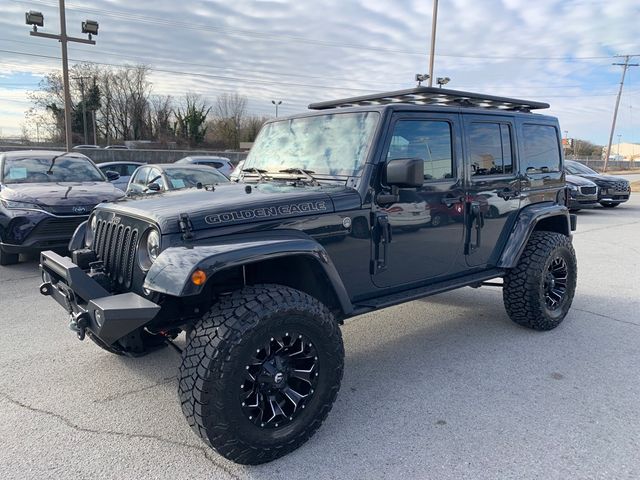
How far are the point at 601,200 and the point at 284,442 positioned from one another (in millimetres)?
16215

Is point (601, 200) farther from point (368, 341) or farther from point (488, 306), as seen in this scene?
point (368, 341)

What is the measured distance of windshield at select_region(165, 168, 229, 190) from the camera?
340 inches

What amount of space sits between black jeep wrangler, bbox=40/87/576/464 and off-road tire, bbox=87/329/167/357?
2 cm

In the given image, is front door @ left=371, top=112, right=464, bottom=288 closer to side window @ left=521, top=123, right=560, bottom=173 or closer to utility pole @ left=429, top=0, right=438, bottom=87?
side window @ left=521, top=123, right=560, bottom=173

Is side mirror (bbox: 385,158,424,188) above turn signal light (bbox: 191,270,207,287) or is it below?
above

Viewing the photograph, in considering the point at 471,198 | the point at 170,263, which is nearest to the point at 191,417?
the point at 170,263

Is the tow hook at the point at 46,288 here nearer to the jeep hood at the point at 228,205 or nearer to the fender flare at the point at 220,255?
the jeep hood at the point at 228,205

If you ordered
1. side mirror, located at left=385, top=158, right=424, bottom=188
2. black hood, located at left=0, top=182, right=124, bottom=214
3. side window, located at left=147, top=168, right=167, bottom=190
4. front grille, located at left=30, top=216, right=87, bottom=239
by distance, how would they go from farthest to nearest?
1. side window, located at left=147, top=168, right=167, bottom=190
2. black hood, located at left=0, top=182, right=124, bottom=214
3. front grille, located at left=30, top=216, right=87, bottom=239
4. side mirror, located at left=385, top=158, right=424, bottom=188

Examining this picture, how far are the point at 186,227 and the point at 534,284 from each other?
3135mm

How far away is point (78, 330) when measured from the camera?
110 inches

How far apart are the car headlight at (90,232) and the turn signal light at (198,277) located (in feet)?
4.69

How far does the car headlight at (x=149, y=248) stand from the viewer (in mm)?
2703

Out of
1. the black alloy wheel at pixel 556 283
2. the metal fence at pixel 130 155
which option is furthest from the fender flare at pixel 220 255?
the metal fence at pixel 130 155

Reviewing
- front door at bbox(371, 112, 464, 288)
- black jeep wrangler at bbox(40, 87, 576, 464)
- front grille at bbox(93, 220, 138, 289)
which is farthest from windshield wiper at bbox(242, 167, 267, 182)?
front grille at bbox(93, 220, 138, 289)
